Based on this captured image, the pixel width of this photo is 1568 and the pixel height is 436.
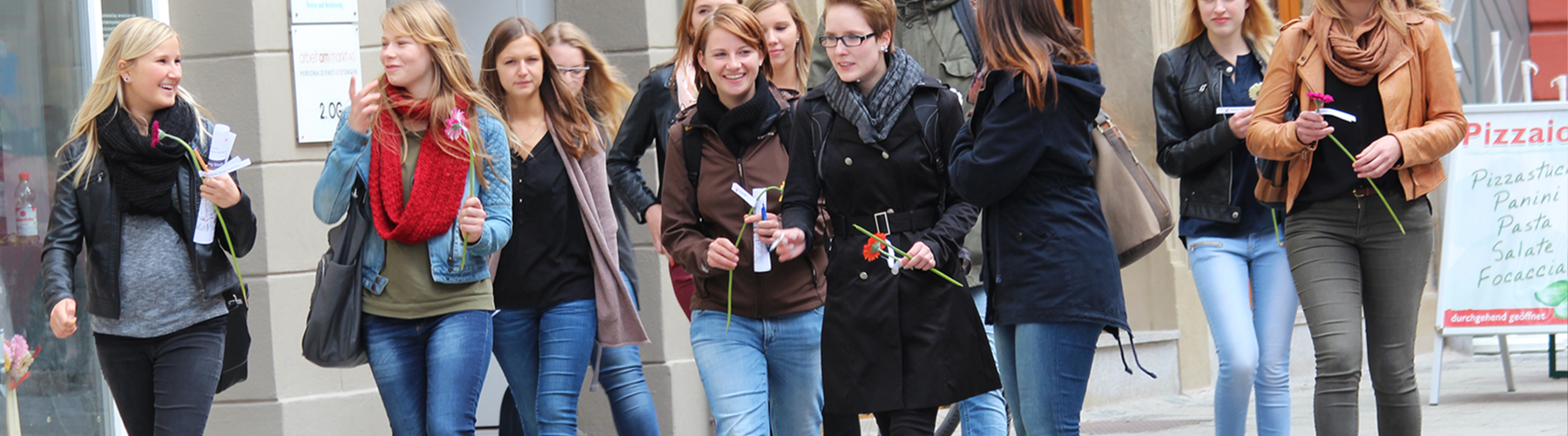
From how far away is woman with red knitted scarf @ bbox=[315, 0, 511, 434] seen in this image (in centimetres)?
443

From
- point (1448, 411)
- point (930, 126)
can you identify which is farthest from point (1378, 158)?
point (1448, 411)

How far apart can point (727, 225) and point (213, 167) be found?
4.86 ft

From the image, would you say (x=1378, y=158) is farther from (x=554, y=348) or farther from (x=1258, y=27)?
(x=554, y=348)

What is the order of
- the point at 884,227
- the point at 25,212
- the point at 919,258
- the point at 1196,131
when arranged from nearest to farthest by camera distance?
the point at 919,258 → the point at 884,227 → the point at 1196,131 → the point at 25,212

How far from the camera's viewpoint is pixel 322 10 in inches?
249

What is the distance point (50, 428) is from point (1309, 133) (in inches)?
188

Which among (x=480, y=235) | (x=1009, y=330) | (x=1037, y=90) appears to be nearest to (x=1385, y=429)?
(x=1009, y=330)

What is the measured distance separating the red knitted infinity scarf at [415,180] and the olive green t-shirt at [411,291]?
1.6 inches

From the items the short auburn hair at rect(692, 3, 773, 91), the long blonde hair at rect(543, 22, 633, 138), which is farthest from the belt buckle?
the long blonde hair at rect(543, 22, 633, 138)

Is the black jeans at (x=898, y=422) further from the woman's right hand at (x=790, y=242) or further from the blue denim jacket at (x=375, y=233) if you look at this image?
the blue denim jacket at (x=375, y=233)

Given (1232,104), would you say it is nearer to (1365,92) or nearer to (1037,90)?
(1365,92)

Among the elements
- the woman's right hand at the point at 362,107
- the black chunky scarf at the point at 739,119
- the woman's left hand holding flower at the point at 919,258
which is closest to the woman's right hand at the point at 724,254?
the black chunky scarf at the point at 739,119

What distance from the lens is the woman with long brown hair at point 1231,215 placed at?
495cm

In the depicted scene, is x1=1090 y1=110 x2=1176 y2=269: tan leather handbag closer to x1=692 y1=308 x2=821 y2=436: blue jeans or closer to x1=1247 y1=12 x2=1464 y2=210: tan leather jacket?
x1=1247 y1=12 x2=1464 y2=210: tan leather jacket
